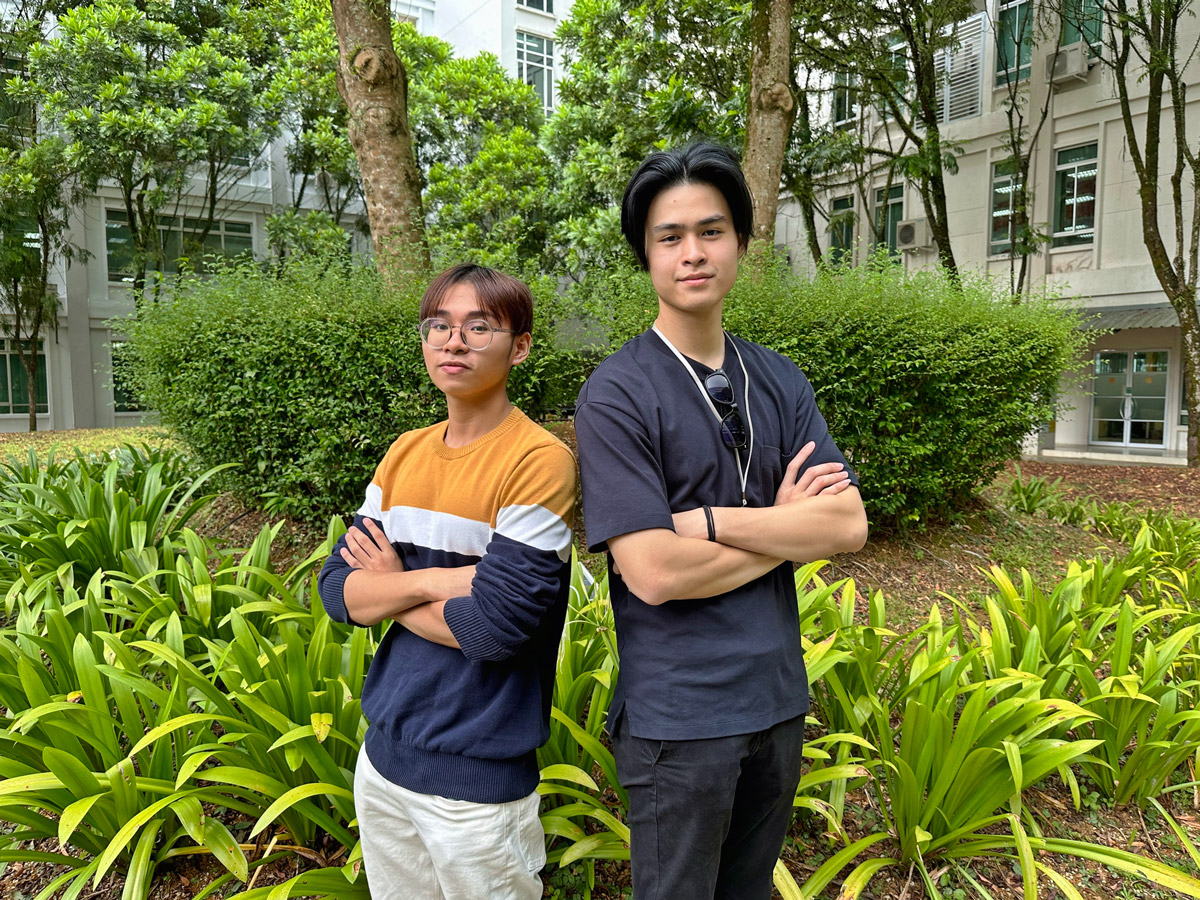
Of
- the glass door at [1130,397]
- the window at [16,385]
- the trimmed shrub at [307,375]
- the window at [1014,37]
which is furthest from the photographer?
the window at [16,385]

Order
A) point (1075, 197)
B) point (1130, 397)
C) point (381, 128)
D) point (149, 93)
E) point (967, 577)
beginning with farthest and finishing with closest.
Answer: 1. point (1130, 397)
2. point (1075, 197)
3. point (149, 93)
4. point (381, 128)
5. point (967, 577)

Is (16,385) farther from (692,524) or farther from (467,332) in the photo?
(692,524)

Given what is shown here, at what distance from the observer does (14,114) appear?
52.9ft

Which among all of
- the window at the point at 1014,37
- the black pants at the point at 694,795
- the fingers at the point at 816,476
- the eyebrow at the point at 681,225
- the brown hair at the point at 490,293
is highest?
the window at the point at 1014,37

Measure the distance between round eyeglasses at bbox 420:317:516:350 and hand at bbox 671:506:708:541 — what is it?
0.55 metres

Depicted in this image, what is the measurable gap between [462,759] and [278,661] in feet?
3.71

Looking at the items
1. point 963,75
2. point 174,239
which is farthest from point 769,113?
point 174,239

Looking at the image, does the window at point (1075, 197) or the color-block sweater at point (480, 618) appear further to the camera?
the window at point (1075, 197)

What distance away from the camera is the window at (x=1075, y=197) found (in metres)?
15.3

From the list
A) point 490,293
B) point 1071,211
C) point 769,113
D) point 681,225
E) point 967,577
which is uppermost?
point 1071,211

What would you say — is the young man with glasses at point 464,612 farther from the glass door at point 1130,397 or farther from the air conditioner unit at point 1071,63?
the air conditioner unit at point 1071,63

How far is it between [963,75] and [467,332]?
1945 cm

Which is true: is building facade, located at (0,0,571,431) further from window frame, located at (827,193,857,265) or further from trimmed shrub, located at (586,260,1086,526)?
trimmed shrub, located at (586,260,1086,526)

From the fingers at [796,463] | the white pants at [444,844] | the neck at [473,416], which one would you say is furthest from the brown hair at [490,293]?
the white pants at [444,844]
